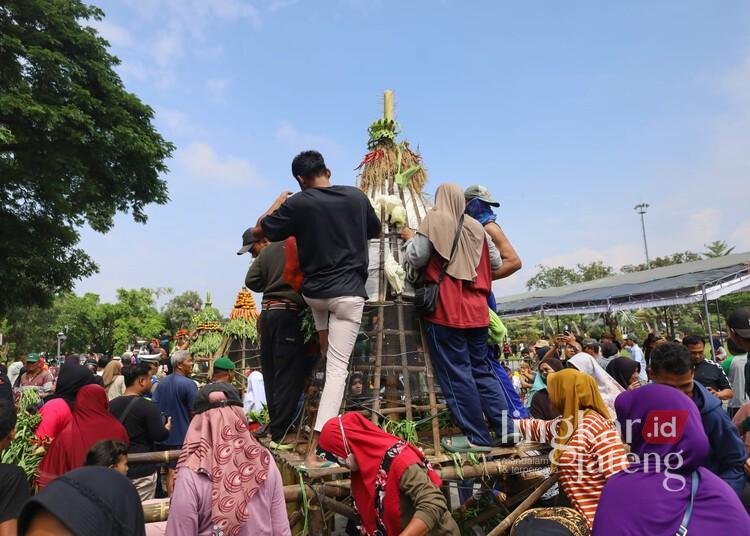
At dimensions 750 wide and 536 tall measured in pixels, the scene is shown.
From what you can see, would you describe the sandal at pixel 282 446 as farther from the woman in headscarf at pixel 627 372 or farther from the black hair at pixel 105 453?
the woman in headscarf at pixel 627 372

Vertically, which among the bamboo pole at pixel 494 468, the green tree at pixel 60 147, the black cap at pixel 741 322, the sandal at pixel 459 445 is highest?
the green tree at pixel 60 147

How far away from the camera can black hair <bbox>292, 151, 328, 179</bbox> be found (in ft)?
12.0

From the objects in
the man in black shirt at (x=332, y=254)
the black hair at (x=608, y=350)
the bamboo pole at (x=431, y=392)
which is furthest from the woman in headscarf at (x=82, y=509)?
the black hair at (x=608, y=350)

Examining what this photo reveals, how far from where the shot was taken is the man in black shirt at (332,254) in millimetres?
3469

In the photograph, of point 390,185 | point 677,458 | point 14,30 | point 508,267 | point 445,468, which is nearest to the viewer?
point 677,458

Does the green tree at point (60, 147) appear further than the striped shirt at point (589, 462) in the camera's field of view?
Yes

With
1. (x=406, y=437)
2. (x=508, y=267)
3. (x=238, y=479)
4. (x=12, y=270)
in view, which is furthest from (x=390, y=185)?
(x=12, y=270)

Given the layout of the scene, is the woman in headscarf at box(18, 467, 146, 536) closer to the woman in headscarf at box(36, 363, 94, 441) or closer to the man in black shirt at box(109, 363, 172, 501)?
the woman in headscarf at box(36, 363, 94, 441)

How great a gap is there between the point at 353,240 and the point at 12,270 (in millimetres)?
14009

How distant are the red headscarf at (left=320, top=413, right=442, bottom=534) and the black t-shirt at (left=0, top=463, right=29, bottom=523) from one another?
1.42 meters

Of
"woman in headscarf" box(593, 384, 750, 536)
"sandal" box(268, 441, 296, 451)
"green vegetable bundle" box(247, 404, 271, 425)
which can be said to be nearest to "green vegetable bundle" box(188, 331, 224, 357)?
"green vegetable bundle" box(247, 404, 271, 425)

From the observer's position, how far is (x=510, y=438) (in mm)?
3660

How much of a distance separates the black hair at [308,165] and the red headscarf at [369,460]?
1.81 meters

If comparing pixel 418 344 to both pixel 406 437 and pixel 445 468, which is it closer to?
pixel 406 437
